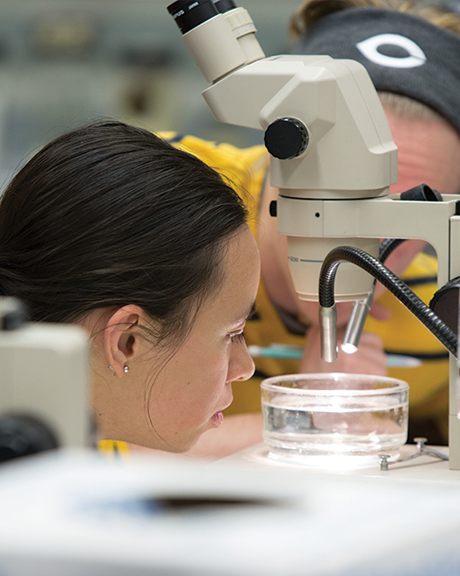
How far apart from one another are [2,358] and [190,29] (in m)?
0.60

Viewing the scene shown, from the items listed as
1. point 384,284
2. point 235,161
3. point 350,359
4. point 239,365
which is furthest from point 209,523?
point 235,161

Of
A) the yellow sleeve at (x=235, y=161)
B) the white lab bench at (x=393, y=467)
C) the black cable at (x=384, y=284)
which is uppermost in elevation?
the yellow sleeve at (x=235, y=161)

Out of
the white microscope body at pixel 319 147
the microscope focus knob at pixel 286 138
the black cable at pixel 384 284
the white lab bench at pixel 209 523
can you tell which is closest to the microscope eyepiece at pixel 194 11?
the white microscope body at pixel 319 147

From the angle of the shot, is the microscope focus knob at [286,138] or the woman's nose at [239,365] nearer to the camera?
the microscope focus knob at [286,138]

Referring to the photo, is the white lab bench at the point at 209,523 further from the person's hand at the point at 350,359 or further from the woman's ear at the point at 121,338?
the person's hand at the point at 350,359

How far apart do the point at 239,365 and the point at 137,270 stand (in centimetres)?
20

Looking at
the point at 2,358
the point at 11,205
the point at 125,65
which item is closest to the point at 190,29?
the point at 11,205

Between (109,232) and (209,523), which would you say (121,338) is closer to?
(109,232)

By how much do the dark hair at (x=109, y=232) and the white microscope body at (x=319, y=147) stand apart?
0.33 feet

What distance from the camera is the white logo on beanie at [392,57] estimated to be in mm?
1004

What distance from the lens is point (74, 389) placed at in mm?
302

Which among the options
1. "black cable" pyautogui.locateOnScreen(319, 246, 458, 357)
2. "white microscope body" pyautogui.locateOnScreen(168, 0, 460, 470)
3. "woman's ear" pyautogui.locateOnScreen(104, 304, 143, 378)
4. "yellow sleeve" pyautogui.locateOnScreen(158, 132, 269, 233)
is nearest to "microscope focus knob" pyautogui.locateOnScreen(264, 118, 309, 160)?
"white microscope body" pyautogui.locateOnScreen(168, 0, 460, 470)

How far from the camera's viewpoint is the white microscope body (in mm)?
764

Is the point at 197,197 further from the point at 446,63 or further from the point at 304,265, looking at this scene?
the point at 446,63
